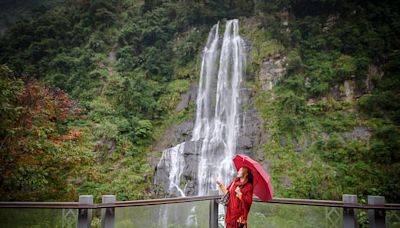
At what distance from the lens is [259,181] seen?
289 centimetres

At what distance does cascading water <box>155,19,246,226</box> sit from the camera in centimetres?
1312

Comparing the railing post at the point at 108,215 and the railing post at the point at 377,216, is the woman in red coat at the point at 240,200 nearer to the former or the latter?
the railing post at the point at 108,215

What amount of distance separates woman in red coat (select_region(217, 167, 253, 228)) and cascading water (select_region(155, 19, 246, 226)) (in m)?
9.85

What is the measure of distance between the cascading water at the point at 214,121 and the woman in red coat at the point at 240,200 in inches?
388

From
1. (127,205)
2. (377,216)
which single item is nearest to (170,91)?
(127,205)

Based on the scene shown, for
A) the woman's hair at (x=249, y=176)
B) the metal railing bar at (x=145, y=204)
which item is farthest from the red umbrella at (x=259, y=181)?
the metal railing bar at (x=145, y=204)

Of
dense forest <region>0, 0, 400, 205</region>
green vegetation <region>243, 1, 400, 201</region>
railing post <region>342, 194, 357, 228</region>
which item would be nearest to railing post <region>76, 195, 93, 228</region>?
railing post <region>342, 194, 357, 228</region>

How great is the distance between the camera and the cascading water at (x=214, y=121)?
1312 cm

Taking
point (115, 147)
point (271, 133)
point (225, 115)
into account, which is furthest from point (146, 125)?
point (271, 133)

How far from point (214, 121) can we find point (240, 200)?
39.4 ft

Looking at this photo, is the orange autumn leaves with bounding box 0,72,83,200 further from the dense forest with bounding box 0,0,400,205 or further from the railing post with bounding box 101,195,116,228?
the railing post with bounding box 101,195,116,228

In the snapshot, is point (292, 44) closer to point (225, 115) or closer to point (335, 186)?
point (225, 115)

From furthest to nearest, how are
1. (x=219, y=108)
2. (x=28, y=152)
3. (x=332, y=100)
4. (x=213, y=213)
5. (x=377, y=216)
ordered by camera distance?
(x=219, y=108), (x=332, y=100), (x=28, y=152), (x=213, y=213), (x=377, y=216)

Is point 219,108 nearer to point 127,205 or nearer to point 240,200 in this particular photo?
point 127,205
